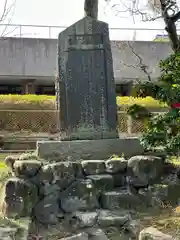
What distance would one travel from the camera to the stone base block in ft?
17.2

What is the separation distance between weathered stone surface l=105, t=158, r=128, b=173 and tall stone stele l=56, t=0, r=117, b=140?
586 mm

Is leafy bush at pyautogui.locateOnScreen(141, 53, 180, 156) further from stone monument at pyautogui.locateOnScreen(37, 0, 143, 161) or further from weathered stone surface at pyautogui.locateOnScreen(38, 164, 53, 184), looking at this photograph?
weathered stone surface at pyautogui.locateOnScreen(38, 164, 53, 184)

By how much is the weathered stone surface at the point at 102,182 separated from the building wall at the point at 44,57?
1308cm

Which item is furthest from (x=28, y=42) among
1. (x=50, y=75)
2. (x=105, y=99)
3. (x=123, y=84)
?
(x=105, y=99)

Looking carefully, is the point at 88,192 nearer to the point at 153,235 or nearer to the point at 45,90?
the point at 153,235

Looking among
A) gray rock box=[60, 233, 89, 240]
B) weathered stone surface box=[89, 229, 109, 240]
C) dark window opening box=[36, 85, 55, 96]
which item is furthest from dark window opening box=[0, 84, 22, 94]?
gray rock box=[60, 233, 89, 240]

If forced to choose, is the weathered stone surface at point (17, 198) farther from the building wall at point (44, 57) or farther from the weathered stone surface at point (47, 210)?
the building wall at point (44, 57)

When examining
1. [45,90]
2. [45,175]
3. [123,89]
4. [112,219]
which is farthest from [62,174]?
[45,90]

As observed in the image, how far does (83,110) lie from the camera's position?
5.59 metres

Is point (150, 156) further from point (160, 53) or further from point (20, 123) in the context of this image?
point (160, 53)

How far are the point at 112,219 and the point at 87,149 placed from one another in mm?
1060

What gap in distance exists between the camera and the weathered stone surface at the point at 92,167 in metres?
5.01

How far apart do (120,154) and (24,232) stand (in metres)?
1.76

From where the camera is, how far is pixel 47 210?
15.7 feet
